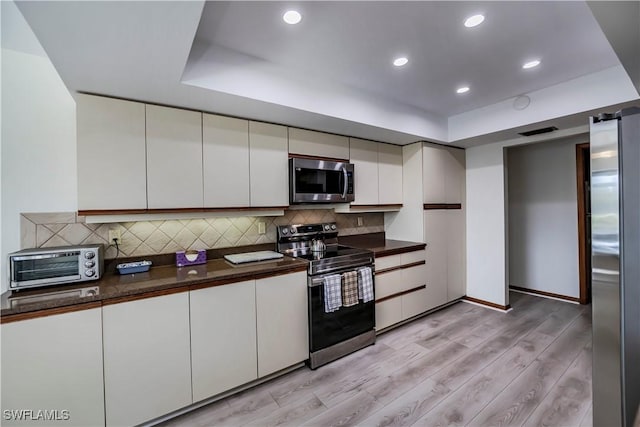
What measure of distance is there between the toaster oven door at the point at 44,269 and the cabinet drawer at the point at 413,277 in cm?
291

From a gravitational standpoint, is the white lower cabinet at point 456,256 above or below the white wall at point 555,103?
below

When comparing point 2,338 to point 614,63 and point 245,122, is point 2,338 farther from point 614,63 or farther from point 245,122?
point 614,63

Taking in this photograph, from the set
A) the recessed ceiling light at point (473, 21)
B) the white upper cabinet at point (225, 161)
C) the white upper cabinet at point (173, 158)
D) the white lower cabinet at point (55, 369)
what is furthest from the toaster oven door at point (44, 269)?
the recessed ceiling light at point (473, 21)

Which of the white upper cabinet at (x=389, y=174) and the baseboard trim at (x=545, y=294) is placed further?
the baseboard trim at (x=545, y=294)

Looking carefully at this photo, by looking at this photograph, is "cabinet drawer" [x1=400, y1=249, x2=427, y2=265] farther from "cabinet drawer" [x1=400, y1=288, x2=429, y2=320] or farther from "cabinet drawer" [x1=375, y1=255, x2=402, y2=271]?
"cabinet drawer" [x1=400, y1=288, x2=429, y2=320]

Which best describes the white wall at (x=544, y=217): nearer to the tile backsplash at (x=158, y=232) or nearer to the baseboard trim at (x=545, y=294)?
the baseboard trim at (x=545, y=294)

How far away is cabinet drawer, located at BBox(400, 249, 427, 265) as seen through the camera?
3193 mm

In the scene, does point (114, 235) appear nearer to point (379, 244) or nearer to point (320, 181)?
point (320, 181)

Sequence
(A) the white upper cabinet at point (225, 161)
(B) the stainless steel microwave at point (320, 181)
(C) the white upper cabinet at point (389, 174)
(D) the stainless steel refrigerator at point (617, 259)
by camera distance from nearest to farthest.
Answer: (D) the stainless steel refrigerator at point (617, 259)
(A) the white upper cabinet at point (225, 161)
(B) the stainless steel microwave at point (320, 181)
(C) the white upper cabinet at point (389, 174)

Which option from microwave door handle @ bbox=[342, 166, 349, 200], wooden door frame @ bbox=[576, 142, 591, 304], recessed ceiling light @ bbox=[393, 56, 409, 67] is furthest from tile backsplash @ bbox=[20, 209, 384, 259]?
wooden door frame @ bbox=[576, 142, 591, 304]

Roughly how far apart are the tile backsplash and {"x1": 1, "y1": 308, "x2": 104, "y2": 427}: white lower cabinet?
725mm

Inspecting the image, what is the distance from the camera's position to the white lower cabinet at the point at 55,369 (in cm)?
144

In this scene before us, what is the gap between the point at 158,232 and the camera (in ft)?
7.64

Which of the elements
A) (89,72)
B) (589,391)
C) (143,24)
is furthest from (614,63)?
(89,72)
